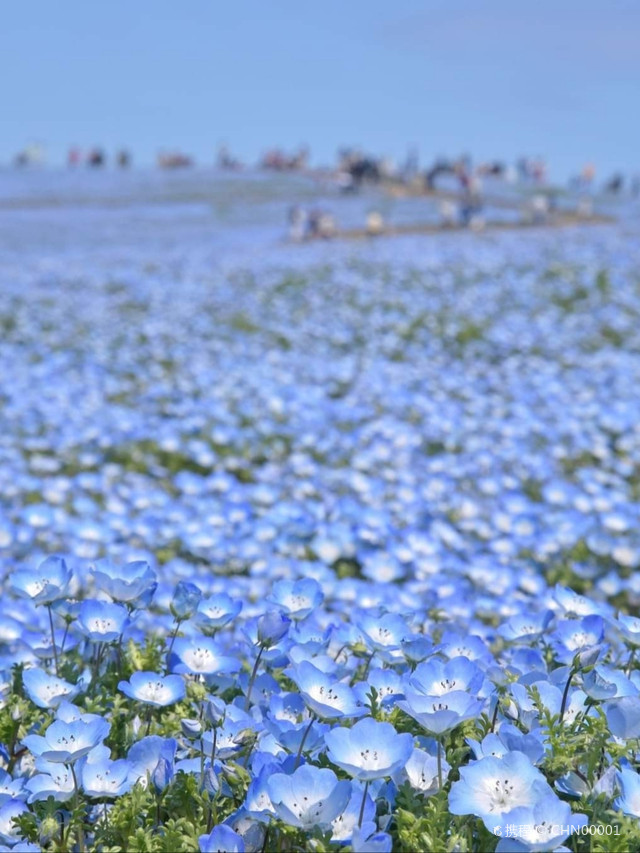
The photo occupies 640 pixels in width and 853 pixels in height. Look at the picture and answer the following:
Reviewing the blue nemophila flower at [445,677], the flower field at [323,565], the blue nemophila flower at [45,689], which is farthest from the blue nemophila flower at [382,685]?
the blue nemophila flower at [45,689]

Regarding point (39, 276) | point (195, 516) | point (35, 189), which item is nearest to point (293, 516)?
point (195, 516)

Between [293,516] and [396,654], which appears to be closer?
[396,654]

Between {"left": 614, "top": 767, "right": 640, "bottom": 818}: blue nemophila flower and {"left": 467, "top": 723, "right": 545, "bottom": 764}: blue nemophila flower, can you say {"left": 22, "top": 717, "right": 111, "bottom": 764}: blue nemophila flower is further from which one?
{"left": 614, "top": 767, "right": 640, "bottom": 818}: blue nemophila flower

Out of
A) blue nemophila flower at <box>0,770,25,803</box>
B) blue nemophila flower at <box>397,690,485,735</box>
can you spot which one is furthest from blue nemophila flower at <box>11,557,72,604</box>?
blue nemophila flower at <box>397,690,485,735</box>

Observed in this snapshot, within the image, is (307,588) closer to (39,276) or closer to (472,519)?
(472,519)

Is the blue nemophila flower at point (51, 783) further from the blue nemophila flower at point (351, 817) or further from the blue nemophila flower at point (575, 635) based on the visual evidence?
the blue nemophila flower at point (575, 635)

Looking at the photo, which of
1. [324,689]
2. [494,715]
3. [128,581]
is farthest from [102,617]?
[494,715]

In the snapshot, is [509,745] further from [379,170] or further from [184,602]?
[379,170]

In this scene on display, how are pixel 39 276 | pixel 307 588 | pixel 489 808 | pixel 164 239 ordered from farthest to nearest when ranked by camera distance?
1. pixel 164 239
2. pixel 39 276
3. pixel 307 588
4. pixel 489 808
